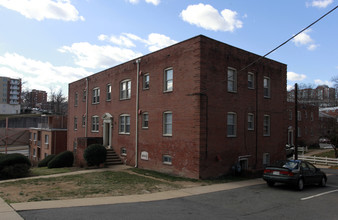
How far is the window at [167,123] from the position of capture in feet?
56.9

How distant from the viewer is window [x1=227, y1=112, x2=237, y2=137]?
56.9 ft

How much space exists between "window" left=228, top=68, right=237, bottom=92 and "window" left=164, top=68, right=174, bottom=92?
3.80m

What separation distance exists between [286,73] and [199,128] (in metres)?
11.7

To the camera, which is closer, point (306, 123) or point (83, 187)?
point (83, 187)

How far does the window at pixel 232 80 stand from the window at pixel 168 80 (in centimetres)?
380

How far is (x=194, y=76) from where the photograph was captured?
15.7 metres

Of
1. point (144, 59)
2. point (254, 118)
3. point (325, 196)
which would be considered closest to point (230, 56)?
point (254, 118)

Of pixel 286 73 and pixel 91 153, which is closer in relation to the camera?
pixel 91 153

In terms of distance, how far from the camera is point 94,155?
1991cm

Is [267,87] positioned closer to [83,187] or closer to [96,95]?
[83,187]

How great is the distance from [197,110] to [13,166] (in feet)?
40.2

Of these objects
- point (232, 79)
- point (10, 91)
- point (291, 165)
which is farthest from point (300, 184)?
point (10, 91)

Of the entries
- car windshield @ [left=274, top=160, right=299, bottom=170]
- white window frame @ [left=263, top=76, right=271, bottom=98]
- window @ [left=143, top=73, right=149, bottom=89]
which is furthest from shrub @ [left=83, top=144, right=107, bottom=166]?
white window frame @ [left=263, top=76, right=271, bottom=98]

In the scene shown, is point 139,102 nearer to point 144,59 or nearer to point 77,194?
point 144,59
